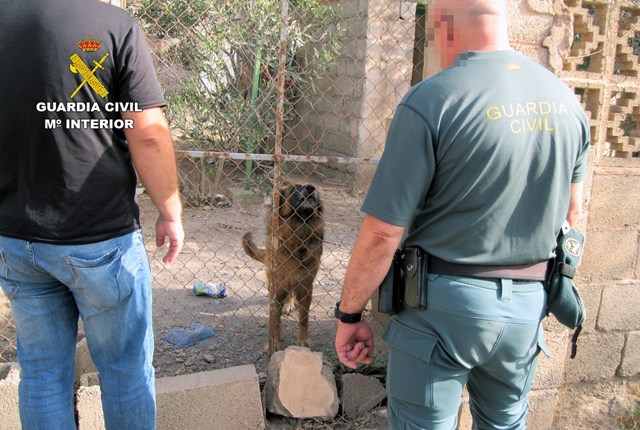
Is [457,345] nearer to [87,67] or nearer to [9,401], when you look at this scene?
[87,67]

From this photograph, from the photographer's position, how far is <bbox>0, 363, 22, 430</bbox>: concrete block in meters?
2.86

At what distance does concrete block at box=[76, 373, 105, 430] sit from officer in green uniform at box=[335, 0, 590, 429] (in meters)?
1.68

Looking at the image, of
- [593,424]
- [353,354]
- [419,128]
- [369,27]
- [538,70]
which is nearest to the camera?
[419,128]

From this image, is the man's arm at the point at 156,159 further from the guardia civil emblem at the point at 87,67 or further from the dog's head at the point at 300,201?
the dog's head at the point at 300,201

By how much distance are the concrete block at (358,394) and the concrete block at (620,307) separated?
145 cm

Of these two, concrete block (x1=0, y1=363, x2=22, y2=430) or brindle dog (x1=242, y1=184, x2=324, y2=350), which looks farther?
brindle dog (x1=242, y1=184, x2=324, y2=350)

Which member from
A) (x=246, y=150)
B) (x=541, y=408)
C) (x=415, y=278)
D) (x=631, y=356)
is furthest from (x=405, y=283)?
(x=246, y=150)

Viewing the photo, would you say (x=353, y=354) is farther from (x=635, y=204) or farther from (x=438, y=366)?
(x=635, y=204)

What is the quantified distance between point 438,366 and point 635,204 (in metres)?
2.21

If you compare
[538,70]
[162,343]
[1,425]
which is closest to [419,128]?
[538,70]

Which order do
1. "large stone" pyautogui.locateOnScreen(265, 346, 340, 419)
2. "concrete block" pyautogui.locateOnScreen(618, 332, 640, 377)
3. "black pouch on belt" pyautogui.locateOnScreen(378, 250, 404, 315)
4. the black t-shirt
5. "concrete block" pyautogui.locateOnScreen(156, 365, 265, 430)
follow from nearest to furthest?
1. the black t-shirt
2. "black pouch on belt" pyautogui.locateOnScreen(378, 250, 404, 315)
3. "concrete block" pyautogui.locateOnScreen(156, 365, 265, 430)
4. "large stone" pyautogui.locateOnScreen(265, 346, 340, 419)
5. "concrete block" pyautogui.locateOnScreen(618, 332, 640, 377)

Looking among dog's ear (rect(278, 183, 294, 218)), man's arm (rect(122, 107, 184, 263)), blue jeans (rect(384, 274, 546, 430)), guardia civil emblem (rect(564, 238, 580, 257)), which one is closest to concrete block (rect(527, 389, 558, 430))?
blue jeans (rect(384, 274, 546, 430))

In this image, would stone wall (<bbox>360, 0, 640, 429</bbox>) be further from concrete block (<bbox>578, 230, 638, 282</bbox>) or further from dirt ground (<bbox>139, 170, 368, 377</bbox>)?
dirt ground (<bbox>139, 170, 368, 377</bbox>)

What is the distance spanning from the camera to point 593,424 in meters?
3.49
